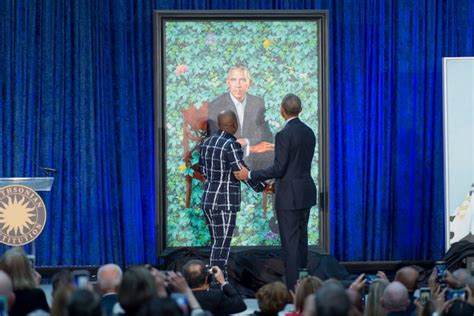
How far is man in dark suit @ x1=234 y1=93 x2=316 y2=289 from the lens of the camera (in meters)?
8.37

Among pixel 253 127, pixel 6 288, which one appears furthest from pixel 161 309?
pixel 253 127

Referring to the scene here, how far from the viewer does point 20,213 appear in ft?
29.2

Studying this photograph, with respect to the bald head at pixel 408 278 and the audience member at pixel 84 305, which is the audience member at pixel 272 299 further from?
the audience member at pixel 84 305

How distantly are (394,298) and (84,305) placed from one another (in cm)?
196

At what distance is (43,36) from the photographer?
10.2m

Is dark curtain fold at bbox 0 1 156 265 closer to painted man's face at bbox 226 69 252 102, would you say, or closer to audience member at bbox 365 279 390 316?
painted man's face at bbox 226 69 252 102

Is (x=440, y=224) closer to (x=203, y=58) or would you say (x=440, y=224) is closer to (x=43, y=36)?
(x=203, y=58)

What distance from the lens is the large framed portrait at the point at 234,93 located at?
32.4ft

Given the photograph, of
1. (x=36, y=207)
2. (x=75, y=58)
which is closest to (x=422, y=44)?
(x=75, y=58)

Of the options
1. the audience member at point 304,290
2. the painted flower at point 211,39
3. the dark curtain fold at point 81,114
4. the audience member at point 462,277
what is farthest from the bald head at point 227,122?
the audience member at point 304,290

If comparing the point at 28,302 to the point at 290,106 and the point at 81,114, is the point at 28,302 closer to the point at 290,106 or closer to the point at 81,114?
the point at 290,106

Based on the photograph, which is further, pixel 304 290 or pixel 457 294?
pixel 304 290

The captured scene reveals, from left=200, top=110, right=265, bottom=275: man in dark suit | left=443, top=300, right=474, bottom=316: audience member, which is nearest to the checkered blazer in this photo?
left=200, top=110, right=265, bottom=275: man in dark suit

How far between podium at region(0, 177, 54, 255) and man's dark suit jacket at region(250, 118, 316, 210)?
203 centimetres
